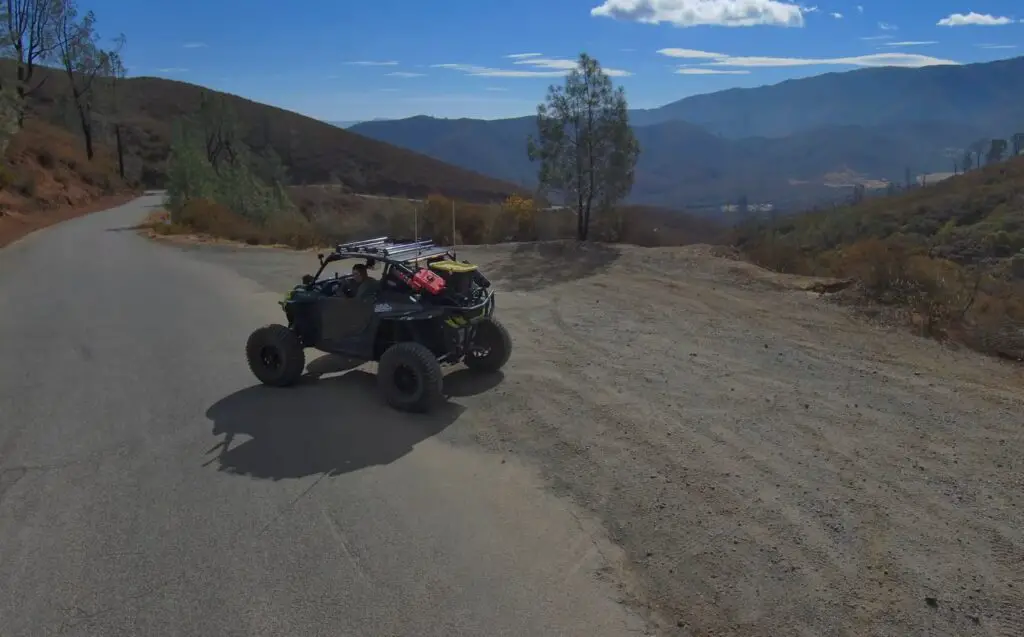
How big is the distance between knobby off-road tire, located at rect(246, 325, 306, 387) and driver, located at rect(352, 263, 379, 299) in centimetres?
99

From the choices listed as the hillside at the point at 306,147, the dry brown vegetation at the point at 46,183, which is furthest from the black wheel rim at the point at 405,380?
the hillside at the point at 306,147

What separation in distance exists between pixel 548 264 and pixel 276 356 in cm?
1022

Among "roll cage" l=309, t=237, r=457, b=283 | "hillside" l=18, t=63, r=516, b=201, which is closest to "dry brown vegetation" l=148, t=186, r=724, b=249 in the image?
"roll cage" l=309, t=237, r=457, b=283

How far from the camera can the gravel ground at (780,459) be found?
463cm

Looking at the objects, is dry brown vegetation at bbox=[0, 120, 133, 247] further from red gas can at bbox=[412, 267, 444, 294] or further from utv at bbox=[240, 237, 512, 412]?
red gas can at bbox=[412, 267, 444, 294]

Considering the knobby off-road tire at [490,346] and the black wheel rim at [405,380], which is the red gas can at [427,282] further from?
the knobby off-road tire at [490,346]

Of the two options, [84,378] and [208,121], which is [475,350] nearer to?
[84,378]

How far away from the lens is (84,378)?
31.1 ft

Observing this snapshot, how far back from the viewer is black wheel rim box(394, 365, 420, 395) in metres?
7.85

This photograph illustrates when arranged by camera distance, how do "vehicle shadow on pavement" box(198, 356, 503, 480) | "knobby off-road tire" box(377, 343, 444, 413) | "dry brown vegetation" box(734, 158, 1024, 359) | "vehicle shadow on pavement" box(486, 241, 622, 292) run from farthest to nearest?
"vehicle shadow on pavement" box(486, 241, 622, 292)
"dry brown vegetation" box(734, 158, 1024, 359)
"knobby off-road tire" box(377, 343, 444, 413)
"vehicle shadow on pavement" box(198, 356, 503, 480)

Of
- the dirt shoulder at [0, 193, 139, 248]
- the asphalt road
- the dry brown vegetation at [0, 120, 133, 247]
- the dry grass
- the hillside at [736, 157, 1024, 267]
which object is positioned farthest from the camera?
the dry brown vegetation at [0, 120, 133, 247]

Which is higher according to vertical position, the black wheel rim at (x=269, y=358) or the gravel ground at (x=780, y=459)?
the black wheel rim at (x=269, y=358)

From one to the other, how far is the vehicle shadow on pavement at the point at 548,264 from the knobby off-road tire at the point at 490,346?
19.3 feet

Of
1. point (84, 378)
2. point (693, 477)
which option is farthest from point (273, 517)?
point (84, 378)
